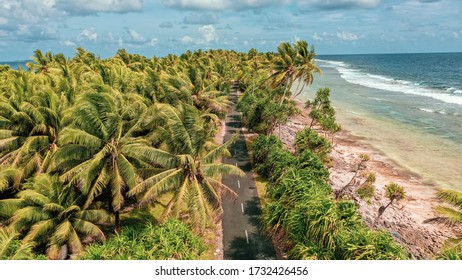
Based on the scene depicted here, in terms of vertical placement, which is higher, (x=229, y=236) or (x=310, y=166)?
(x=310, y=166)

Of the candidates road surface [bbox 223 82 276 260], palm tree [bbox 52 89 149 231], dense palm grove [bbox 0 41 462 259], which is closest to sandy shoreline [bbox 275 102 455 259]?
dense palm grove [bbox 0 41 462 259]

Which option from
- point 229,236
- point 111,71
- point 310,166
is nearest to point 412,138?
point 310,166

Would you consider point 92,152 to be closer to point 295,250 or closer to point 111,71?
point 295,250

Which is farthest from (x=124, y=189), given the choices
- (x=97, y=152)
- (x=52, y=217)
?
(x=52, y=217)

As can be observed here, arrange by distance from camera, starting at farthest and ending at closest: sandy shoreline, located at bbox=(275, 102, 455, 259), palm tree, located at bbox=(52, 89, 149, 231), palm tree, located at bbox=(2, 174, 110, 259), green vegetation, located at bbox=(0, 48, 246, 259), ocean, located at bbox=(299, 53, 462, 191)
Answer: ocean, located at bbox=(299, 53, 462, 191), sandy shoreline, located at bbox=(275, 102, 455, 259), palm tree, located at bbox=(52, 89, 149, 231), green vegetation, located at bbox=(0, 48, 246, 259), palm tree, located at bbox=(2, 174, 110, 259)

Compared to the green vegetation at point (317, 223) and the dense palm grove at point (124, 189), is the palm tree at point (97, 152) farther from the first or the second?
the green vegetation at point (317, 223)

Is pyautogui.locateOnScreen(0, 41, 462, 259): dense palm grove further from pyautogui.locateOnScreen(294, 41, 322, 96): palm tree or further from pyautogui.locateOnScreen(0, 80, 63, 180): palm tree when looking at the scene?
pyautogui.locateOnScreen(294, 41, 322, 96): palm tree

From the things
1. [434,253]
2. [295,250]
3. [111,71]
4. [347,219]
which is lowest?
[434,253]
